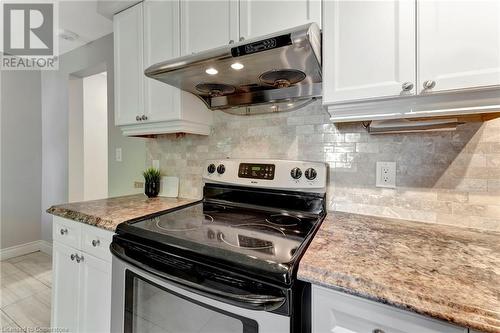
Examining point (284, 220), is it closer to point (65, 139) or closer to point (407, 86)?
point (407, 86)

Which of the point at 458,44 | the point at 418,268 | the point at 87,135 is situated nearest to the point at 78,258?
the point at 418,268

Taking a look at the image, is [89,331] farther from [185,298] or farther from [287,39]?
[287,39]

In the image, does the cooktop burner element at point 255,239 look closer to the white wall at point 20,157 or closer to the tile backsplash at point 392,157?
the tile backsplash at point 392,157

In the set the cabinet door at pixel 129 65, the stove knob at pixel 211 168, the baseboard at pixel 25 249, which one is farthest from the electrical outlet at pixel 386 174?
the baseboard at pixel 25 249

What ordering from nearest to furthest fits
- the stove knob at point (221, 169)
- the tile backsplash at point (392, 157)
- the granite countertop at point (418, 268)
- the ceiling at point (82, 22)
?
the granite countertop at point (418, 268), the tile backsplash at point (392, 157), the stove knob at point (221, 169), the ceiling at point (82, 22)

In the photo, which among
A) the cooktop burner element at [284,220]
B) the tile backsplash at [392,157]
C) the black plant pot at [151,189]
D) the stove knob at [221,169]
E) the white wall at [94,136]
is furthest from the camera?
the white wall at [94,136]

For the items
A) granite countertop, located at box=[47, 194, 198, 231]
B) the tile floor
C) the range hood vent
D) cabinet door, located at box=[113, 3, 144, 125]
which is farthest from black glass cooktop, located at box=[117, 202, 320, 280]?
the tile floor

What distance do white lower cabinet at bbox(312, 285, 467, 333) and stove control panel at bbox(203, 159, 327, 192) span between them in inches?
25.1

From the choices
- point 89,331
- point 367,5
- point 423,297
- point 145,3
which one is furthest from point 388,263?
point 145,3

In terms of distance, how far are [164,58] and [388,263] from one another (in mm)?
1514

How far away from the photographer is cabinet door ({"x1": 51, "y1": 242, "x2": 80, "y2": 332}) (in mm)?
1299

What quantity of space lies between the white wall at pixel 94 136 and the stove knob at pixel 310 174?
2.94m

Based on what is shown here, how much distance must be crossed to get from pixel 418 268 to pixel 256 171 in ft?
2.91

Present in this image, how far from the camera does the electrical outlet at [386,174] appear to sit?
3.76 ft
